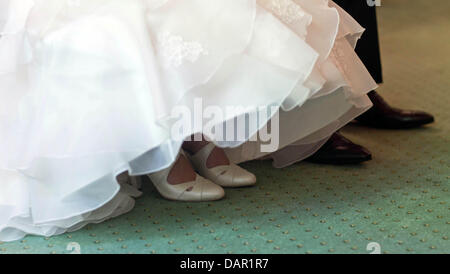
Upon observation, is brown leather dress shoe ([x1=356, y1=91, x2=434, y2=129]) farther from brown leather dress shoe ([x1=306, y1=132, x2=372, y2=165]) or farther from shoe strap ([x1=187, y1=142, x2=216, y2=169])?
shoe strap ([x1=187, y1=142, x2=216, y2=169])

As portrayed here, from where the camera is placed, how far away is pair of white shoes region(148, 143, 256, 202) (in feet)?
4.59

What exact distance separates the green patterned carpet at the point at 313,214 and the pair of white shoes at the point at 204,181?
20 mm

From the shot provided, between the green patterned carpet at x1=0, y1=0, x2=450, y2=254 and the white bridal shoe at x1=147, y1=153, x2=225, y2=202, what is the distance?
2cm

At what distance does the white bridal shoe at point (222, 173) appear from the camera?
147 cm

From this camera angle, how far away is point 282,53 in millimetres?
1201

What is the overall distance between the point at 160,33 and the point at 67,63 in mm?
181

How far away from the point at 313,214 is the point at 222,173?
0.85 feet

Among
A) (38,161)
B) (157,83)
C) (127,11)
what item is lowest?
(38,161)

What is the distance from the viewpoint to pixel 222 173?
58.1 inches

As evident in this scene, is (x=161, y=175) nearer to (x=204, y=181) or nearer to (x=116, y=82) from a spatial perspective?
(x=204, y=181)

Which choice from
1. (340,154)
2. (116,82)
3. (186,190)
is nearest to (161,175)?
(186,190)

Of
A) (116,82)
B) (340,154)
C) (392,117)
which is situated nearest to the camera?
(116,82)
